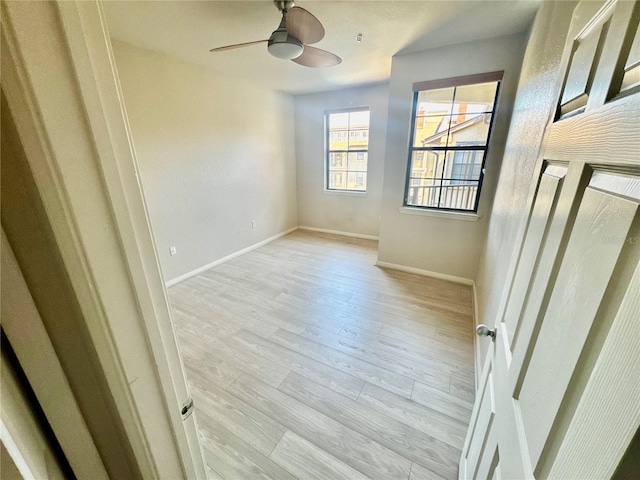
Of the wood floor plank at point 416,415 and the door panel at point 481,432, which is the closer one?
the door panel at point 481,432

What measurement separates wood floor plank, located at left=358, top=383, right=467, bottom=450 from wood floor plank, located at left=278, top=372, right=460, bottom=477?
29 mm

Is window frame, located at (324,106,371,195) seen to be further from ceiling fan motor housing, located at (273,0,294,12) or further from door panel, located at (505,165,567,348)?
door panel, located at (505,165,567,348)

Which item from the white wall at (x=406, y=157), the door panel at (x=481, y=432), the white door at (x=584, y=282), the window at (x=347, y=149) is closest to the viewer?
the white door at (x=584, y=282)

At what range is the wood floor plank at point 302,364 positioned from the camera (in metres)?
1.70

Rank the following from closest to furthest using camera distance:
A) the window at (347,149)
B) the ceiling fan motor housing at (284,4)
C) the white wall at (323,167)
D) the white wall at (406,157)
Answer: the ceiling fan motor housing at (284,4), the white wall at (406,157), the white wall at (323,167), the window at (347,149)

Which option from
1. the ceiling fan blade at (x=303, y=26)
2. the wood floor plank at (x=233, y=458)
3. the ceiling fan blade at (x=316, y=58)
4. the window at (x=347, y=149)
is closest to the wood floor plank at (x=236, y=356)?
the wood floor plank at (x=233, y=458)

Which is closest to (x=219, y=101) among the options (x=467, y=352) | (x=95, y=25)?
(x=95, y=25)

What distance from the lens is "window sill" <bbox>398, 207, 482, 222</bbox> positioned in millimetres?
2797

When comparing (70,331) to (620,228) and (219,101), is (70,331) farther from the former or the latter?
(219,101)

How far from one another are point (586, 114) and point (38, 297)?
1.11 metres

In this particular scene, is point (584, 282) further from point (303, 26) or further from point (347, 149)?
point (347, 149)

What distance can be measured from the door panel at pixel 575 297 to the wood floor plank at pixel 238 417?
4.34 ft

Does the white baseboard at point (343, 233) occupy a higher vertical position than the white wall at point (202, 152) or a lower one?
lower

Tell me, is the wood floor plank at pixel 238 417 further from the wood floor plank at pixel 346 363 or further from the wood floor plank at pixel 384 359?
the wood floor plank at pixel 384 359
